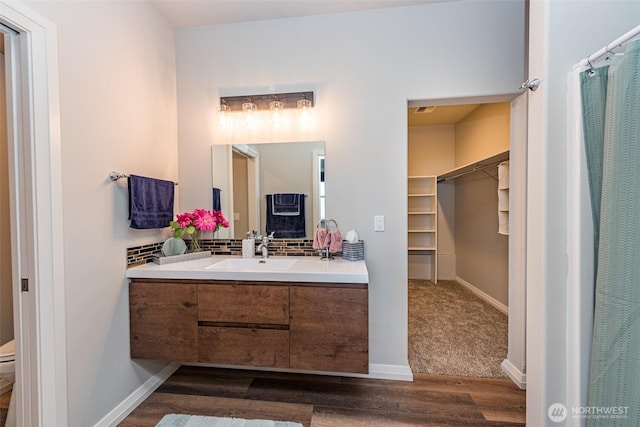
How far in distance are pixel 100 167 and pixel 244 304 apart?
3.67 ft

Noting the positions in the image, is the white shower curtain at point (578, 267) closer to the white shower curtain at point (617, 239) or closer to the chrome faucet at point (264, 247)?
the white shower curtain at point (617, 239)

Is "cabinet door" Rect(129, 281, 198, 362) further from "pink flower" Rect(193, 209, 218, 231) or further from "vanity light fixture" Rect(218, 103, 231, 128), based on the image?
"vanity light fixture" Rect(218, 103, 231, 128)

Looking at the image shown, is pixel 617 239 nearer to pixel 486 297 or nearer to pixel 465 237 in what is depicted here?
pixel 486 297

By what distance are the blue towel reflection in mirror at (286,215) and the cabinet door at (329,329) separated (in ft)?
2.15

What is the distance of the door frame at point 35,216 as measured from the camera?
1.17 m

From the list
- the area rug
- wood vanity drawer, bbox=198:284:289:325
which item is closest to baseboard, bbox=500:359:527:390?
the area rug

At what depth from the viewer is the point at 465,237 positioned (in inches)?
160

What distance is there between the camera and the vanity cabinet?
150 centimetres

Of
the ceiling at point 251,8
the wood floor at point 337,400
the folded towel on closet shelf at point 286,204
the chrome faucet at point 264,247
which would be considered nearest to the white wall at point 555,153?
the wood floor at point 337,400

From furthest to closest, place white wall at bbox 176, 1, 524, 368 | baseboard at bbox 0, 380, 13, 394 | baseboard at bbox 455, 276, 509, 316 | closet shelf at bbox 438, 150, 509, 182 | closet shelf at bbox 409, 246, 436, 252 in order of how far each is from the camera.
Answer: closet shelf at bbox 409, 246, 436, 252, baseboard at bbox 455, 276, 509, 316, closet shelf at bbox 438, 150, 509, 182, white wall at bbox 176, 1, 524, 368, baseboard at bbox 0, 380, 13, 394

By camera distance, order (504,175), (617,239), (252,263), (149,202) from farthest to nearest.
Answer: (504,175)
(252,263)
(149,202)
(617,239)

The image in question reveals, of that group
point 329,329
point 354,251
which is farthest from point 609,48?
point 329,329

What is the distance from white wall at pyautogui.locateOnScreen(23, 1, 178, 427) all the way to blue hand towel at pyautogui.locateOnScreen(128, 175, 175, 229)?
77 millimetres

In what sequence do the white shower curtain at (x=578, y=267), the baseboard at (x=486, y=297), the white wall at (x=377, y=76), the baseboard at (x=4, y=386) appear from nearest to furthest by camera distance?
the white shower curtain at (x=578, y=267)
the baseboard at (x=4, y=386)
the white wall at (x=377, y=76)
the baseboard at (x=486, y=297)
